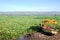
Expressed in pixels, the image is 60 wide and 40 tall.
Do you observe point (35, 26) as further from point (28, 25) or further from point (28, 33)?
point (28, 33)

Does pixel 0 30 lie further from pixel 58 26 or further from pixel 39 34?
pixel 58 26

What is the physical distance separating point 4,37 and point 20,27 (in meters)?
3.18

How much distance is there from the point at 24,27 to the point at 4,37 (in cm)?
344

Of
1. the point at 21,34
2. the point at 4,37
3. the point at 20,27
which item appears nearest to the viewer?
the point at 4,37

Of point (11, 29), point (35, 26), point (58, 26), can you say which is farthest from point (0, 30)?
point (58, 26)

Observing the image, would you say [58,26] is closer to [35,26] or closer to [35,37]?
[35,26]

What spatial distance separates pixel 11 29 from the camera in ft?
60.6

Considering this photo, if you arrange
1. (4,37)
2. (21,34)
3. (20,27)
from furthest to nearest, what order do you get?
(20,27), (21,34), (4,37)

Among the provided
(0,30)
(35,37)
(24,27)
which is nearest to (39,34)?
(35,37)

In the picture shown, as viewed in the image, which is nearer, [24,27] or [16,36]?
[16,36]

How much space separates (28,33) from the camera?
18109 millimetres

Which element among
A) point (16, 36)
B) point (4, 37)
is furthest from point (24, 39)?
point (4, 37)

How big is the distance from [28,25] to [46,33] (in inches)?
102

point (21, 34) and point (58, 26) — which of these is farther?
point (58, 26)
